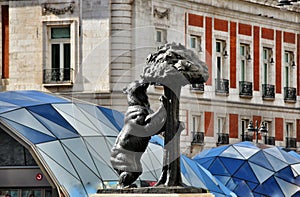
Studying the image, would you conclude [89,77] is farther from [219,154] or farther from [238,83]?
[238,83]

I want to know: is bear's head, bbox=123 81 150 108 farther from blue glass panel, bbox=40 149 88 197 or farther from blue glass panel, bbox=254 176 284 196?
blue glass panel, bbox=254 176 284 196

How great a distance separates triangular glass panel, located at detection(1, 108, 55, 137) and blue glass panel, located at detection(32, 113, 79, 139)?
18 centimetres

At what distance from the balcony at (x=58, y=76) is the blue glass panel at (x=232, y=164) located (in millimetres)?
10343

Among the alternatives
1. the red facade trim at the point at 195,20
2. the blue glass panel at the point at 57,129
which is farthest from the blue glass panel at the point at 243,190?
the red facade trim at the point at 195,20

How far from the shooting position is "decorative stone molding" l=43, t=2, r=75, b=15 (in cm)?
5988

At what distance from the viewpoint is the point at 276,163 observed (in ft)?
166

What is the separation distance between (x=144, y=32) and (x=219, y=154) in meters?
24.4

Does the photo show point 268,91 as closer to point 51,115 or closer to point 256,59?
point 256,59

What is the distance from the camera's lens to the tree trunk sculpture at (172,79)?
73.8 feet

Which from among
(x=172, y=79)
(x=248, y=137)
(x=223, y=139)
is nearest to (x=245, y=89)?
(x=248, y=137)

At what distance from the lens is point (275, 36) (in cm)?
7219

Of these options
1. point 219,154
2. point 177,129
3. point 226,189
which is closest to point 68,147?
point 226,189

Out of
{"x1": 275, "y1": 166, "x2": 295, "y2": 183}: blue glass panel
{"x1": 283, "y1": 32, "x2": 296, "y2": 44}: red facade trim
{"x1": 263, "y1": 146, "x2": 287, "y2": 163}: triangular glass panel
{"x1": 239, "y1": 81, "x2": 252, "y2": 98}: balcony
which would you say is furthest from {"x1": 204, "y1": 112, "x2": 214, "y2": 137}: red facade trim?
{"x1": 283, "y1": 32, "x2": 296, "y2": 44}: red facade trim

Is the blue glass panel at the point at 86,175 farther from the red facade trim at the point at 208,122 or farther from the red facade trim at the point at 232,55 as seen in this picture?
the red facade trim at the point at 232,55
